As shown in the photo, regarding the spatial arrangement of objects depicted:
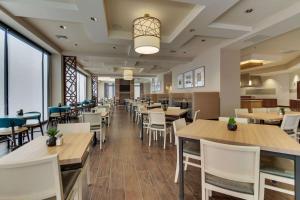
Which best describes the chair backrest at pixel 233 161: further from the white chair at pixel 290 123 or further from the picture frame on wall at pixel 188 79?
the picture frame on wall at pixel 188 79

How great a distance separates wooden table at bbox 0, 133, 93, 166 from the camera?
1303mm

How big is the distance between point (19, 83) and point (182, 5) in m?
5.46

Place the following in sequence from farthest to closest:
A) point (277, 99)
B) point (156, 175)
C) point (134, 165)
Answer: point (277, 99) < point (134, 165) < point (156, 175)

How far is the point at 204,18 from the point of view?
383cm

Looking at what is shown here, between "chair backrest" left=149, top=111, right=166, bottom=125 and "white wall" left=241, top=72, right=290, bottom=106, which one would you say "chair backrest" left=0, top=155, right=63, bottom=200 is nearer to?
"chair backrest" left=149, top=111, right=166, bottom=125

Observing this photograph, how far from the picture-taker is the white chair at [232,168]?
124cm

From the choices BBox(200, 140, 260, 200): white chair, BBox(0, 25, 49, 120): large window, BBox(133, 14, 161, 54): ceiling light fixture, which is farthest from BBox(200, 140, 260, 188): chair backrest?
BBox(0, 25, 49, 120): large window

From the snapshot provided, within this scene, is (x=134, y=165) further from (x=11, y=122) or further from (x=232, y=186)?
(x=11, y=122)

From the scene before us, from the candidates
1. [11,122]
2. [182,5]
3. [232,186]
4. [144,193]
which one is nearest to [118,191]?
[144,193]

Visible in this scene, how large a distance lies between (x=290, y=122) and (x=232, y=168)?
276 centimetres

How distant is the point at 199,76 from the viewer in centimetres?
775

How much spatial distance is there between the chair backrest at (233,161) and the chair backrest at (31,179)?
3.57 ft

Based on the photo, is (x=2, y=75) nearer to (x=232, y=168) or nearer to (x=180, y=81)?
(x=232, y=168)

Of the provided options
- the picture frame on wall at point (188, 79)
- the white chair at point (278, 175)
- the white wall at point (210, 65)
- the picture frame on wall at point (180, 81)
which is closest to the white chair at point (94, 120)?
the white chair at point (278, 175)
